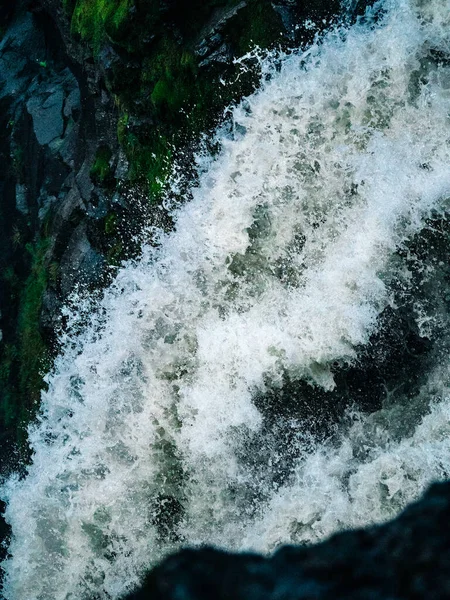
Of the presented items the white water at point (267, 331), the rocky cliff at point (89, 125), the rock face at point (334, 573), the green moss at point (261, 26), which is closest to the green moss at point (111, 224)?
the rocky cliff at point (89, 125)

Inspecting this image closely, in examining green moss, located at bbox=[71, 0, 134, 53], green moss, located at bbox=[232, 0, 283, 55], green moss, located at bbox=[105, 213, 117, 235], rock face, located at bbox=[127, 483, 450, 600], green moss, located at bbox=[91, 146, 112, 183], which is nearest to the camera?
rock face, located at bbox=[127, 483, 450, 600]

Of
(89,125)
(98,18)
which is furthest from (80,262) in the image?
(98,18)

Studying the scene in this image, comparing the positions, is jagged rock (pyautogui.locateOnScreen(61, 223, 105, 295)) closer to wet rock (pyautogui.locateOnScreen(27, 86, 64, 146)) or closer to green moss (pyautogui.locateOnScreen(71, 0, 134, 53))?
wet rock (pyautogui.locateOnScreen(27, 86, 64, 146))

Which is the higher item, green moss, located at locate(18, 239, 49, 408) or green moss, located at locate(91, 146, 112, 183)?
green moss, located at locate(91, 146, 112, 183)

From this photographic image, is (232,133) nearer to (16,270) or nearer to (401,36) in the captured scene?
(401,36)

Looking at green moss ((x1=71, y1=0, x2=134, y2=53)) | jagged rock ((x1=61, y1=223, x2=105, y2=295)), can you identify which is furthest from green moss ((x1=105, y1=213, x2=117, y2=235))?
green moss ((x1=71, y1=0, x2=134, y2=53))
